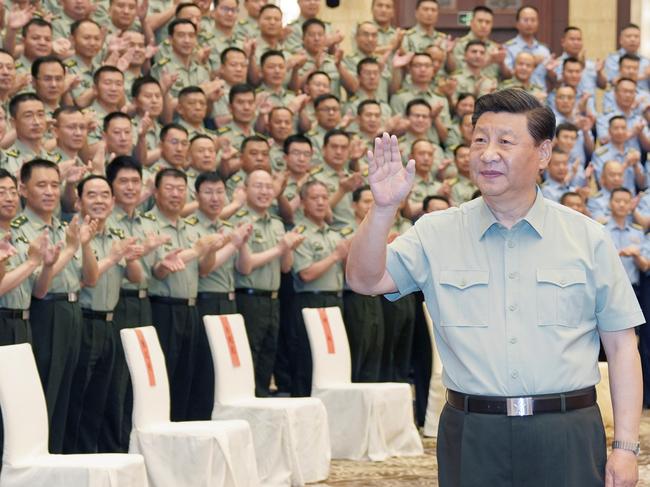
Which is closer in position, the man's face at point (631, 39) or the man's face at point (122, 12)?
the man's face at point (122, 12)

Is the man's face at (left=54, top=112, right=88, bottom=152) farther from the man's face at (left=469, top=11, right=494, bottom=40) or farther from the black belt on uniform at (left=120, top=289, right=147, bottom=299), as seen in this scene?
the man's face at (left=469, top=11, right=494, bottom=40)

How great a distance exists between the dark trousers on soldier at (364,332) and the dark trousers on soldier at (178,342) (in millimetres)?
1234

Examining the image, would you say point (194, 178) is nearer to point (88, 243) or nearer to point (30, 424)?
point (88, 243)

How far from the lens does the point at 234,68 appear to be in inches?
332

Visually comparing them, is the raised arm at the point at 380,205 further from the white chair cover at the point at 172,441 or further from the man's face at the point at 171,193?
the man's face at the point at 171,193

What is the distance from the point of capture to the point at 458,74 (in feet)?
33.1

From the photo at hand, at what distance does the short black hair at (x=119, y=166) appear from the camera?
6.42m

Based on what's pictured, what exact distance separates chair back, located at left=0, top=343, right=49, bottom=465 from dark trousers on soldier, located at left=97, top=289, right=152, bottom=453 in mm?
1411

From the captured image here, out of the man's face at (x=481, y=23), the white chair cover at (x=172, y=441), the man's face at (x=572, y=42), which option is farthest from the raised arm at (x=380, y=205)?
the man's face at (x=572, y=42)

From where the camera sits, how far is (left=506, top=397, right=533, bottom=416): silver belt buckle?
2.53 meters

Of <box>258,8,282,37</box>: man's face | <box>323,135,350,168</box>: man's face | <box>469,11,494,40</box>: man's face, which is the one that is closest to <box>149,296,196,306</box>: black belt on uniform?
<box>323,135,350,168</box>: man's face

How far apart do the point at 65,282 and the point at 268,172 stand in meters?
2.14

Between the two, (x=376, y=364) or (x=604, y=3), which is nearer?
(x=376, y=364)

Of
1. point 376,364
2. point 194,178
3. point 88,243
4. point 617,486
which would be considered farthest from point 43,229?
point 617,486
